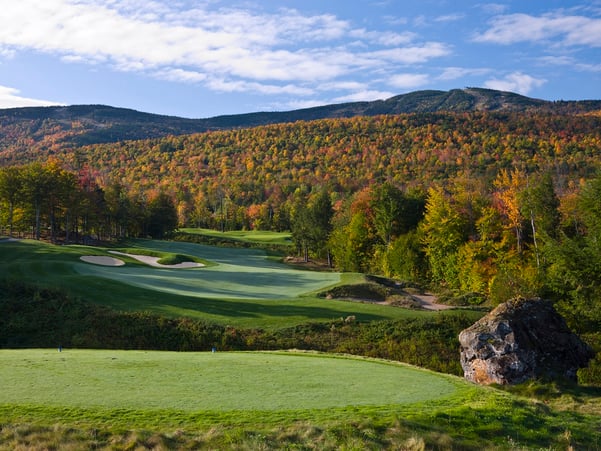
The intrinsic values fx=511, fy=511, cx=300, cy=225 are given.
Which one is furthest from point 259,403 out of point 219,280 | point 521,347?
point 219,280

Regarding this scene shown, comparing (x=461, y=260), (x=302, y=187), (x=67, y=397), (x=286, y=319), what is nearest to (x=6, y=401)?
(x=67, y=397)

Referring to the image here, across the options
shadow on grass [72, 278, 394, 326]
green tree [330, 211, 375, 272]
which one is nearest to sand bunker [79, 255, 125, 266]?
shadow on grass [72, 278, 394, 326]

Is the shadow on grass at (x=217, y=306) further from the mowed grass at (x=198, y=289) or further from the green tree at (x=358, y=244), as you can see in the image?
the green tree at (x=358, y=244)

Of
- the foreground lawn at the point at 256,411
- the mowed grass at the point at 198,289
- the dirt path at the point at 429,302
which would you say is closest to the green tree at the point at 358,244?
the mowed grass at the point at 198,289

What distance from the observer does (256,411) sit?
396 inches

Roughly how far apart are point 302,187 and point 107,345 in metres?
124

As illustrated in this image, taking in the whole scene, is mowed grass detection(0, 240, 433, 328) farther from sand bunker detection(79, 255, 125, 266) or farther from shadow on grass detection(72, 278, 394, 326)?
sand bunker detection(79, 255, 125, 266)

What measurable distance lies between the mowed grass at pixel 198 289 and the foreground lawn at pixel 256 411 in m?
15.3

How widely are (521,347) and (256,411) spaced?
1093 centimetres

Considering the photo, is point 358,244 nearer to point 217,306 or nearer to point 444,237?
point 444,237

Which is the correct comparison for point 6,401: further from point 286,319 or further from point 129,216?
point 129,216

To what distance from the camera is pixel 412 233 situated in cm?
6100

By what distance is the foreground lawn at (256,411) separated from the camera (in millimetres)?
8938

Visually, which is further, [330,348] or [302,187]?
[302,187]
